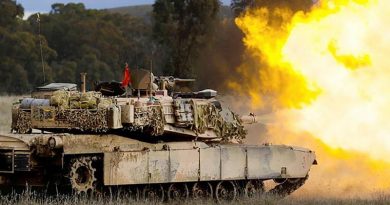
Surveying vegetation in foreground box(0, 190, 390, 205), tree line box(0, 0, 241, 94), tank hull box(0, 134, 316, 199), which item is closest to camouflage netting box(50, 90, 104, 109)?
tank hull box(0, 134, 316, 199)

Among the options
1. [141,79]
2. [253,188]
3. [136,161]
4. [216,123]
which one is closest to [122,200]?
[136,161]

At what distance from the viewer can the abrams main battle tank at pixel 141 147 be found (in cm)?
1870

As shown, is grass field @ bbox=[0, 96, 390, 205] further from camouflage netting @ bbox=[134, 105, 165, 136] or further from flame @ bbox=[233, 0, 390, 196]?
flame @ bbox=[233, 0, 390, 196]

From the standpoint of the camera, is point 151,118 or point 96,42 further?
point 96,42

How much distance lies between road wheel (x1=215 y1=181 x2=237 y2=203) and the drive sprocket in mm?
3520

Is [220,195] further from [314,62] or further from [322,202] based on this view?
[314,62]

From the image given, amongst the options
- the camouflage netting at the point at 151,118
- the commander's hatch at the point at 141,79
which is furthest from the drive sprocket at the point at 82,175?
the commander's hatch at the point at 141,79

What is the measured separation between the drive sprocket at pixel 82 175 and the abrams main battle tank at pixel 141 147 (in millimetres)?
22

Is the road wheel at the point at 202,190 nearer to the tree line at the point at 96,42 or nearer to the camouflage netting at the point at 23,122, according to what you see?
the camouflage netting at the point at 23,122

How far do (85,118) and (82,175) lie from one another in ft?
4.28

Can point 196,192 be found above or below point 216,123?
below

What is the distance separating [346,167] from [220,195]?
19.1 ft

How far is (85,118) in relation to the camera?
19219 millimetres

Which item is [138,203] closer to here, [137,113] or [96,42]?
[137,113]
